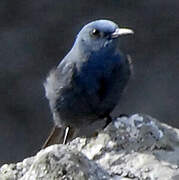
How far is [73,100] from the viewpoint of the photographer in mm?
4254

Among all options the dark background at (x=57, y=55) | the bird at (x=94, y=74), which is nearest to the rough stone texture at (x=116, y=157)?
the bird at (x=94, y=74)

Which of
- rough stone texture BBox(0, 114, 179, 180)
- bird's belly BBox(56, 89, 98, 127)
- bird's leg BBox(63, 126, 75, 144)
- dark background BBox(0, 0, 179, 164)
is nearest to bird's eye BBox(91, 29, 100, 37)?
bird's belly BBox(56, 89, 98, 127)

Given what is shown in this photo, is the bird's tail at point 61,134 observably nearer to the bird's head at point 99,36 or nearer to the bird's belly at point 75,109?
the bird's belly at point 75,109

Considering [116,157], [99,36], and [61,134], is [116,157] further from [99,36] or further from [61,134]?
[61,134]

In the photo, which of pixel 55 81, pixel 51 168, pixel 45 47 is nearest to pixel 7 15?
pixel 45 47

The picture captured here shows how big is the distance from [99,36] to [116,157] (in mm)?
1171

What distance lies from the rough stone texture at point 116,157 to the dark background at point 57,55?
9.51 ft

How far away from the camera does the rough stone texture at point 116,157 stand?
8.52ft

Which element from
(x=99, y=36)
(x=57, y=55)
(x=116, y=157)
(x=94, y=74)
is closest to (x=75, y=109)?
(x=94, y=74)

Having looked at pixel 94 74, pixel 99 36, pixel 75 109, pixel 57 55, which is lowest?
pixel 57 55

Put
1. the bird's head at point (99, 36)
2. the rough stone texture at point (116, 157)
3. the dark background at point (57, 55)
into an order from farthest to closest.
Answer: the dark background at point (57, 55)
the bird's head at point (99, 36)
the rough stone texture at point (116, 157)

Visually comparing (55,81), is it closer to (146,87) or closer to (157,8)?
(146,87)

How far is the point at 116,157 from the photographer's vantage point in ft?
10.3

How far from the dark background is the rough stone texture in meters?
2.90
